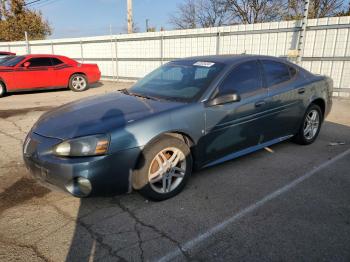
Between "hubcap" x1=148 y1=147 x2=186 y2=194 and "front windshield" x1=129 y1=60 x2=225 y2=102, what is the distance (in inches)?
27.4

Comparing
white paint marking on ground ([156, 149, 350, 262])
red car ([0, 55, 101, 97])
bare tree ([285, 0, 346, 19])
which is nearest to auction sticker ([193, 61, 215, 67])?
white paint marking on ground ([156, 149, 350, 262])

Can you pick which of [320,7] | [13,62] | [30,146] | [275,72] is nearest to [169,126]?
[30,146]

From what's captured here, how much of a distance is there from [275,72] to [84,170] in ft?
10.4

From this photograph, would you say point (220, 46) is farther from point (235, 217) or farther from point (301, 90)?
point (235, 217)

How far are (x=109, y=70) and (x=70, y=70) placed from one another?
4790mm

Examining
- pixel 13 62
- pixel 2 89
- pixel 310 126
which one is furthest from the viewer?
pixel 13 62

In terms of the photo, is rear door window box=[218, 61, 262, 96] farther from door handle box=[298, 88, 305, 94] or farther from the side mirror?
door handle box=[298, 88, 305, 94]

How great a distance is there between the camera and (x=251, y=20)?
30.5 meters

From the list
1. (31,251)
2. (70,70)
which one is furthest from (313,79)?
(70,70)

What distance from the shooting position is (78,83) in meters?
12.4

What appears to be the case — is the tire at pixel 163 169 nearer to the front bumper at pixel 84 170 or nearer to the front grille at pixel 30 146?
the front bumper at pixel 84 170

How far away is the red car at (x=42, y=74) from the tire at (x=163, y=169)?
9.67 meters

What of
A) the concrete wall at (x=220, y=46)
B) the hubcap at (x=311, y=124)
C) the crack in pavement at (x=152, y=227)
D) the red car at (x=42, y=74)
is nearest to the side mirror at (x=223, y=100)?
the crack in pavement at (x=152, y=227)

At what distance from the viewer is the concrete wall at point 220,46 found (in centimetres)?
941
